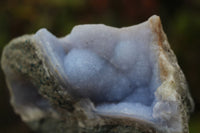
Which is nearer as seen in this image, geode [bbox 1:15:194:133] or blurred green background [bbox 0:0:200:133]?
geode [bbox 1:15:194:133]

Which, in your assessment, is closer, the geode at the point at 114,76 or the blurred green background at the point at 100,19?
the geode at the point at 114,76

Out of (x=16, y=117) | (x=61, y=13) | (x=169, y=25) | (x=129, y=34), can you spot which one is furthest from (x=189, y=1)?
(x=16, y=117)

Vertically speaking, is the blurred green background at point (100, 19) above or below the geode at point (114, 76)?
above

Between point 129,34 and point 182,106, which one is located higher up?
point 129,34

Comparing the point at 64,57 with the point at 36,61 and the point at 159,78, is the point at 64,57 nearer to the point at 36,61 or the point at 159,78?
the point at 36,61

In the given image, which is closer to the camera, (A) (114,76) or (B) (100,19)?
(A) (114,76)
